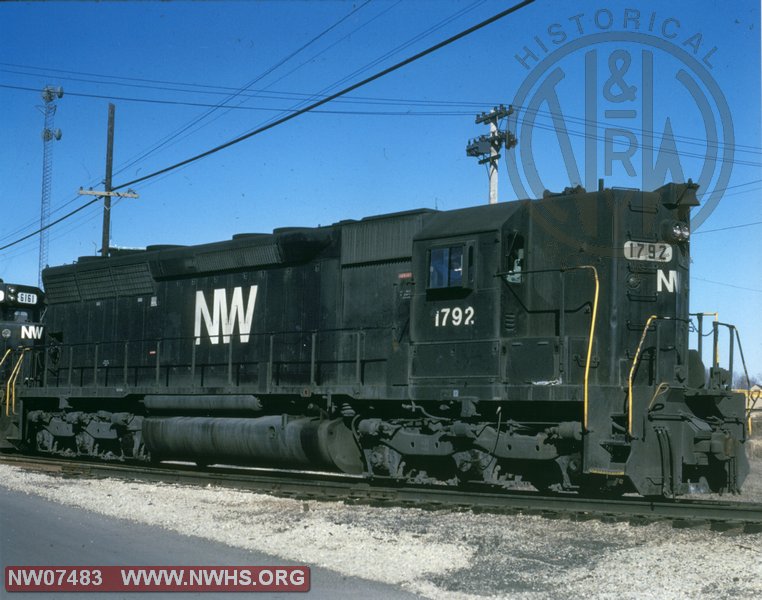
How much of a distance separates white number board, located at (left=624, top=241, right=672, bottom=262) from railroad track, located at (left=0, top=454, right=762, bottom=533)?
3.00 metres

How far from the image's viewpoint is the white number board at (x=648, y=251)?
36.4ft

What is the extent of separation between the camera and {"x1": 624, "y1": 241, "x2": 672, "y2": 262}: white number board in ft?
36.4

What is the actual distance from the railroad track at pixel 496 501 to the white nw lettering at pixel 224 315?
245 cm

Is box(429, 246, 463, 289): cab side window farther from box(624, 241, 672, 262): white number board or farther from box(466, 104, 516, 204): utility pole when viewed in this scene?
box(466, 104, 516, 204): utility pole

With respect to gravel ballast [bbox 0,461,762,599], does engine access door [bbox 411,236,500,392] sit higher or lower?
higher

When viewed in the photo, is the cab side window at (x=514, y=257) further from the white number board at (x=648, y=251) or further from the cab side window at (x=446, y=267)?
the white number board at (x=648, y=251)

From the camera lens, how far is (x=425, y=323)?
12086 mm

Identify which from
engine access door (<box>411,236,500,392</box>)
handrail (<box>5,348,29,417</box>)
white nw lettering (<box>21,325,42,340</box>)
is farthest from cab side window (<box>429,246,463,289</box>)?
white nw lettering (<box>21,325,42,340</box>)

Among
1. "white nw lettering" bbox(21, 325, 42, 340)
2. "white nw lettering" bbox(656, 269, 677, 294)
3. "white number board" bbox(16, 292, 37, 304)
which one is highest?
"white number board" bbox(16, 292, 37, 304)

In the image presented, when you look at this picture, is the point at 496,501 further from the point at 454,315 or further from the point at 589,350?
the point at 454,315

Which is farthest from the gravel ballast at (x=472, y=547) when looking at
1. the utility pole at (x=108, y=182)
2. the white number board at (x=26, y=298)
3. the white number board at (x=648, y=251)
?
the utility pole at (x=108, y=182)

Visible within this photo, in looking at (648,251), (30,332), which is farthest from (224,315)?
(648,251)

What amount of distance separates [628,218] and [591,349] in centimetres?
183

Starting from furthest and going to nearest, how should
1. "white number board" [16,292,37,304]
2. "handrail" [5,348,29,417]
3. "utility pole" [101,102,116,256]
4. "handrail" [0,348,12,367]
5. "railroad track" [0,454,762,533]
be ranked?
"utility pole" [101,102,116,256]
"white number board" [16,292,37,304]
"handrail" [0,348,12,367]
"handrail" [5,348,29,417]
"railroad track" [0,454,762,533]
